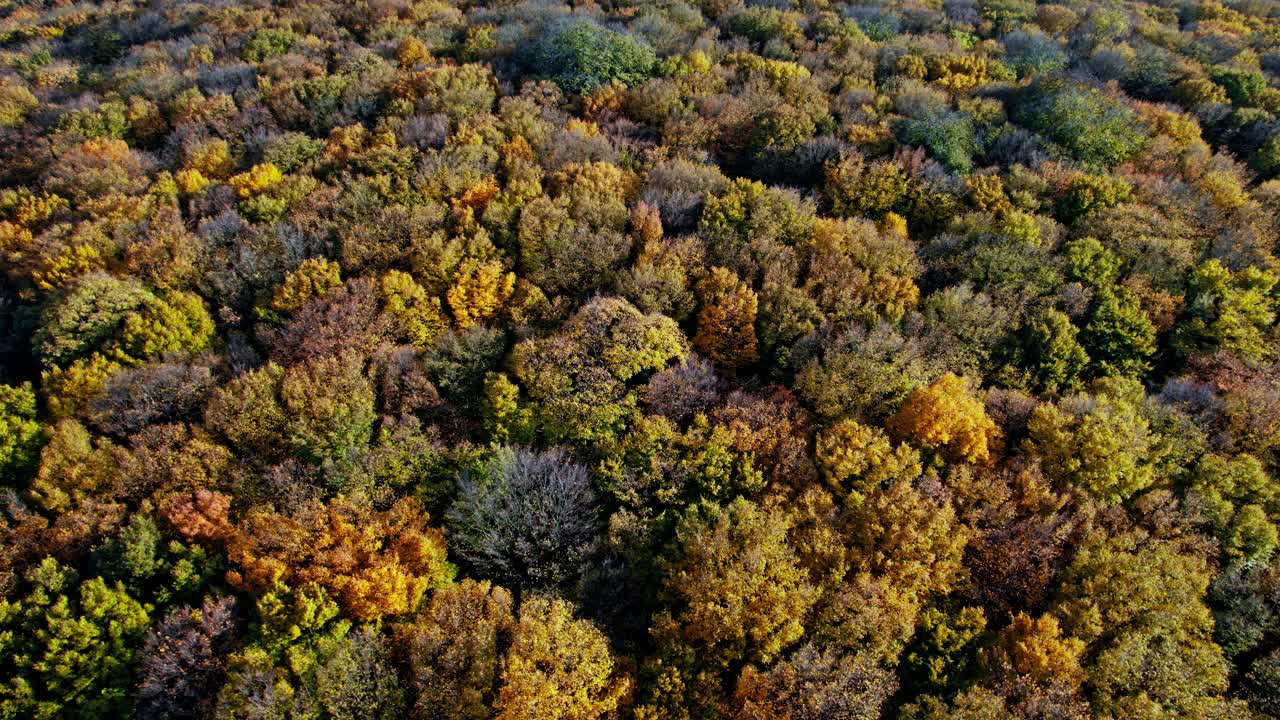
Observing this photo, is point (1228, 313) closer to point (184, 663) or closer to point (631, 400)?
point (631, 400)

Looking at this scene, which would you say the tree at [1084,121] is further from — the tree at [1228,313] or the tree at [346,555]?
the tree at [346,555]

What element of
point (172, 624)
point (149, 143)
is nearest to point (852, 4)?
point (149, 143)

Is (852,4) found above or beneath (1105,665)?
above

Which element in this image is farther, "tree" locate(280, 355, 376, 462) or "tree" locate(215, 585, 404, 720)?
"tree" locate(280, 355, 376, 462)

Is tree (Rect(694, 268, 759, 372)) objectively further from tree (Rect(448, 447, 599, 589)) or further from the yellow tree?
the yellow tree

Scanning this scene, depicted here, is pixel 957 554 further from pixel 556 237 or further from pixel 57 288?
pixel 57 288

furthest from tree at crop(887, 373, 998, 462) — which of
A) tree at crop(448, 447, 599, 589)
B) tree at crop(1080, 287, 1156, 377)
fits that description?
tree at crop(448, 447, 599, 589)

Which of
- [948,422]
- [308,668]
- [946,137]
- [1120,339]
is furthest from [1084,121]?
[308,668]
